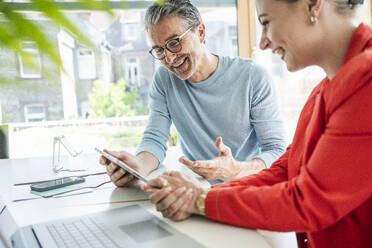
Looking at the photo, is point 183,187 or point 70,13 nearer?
point 70,13

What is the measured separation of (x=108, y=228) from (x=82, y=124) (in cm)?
343

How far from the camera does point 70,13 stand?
0.74 feet

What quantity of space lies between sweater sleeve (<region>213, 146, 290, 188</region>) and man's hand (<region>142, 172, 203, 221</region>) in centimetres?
14

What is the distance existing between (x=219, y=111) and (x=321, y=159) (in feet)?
3.31

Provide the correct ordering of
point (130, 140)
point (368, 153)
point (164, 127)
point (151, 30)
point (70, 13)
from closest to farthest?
point (70, 13) → point (368, 153) → point (151, 30) → point (164, 127) → point (130, 140)

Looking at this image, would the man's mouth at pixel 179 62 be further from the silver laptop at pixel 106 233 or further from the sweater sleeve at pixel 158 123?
the silver laptop at pixel 106 233

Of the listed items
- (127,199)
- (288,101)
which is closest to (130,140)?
(288,101)

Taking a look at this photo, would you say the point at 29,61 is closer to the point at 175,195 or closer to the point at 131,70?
the point at 175,195

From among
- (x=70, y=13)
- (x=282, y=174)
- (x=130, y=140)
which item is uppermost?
(x=70, y=13)

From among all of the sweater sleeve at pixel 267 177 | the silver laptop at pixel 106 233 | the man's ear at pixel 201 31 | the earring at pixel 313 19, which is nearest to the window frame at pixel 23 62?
the silver laptop at pixel 106 233

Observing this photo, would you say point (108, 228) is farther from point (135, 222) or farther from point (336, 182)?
point (336, 182)

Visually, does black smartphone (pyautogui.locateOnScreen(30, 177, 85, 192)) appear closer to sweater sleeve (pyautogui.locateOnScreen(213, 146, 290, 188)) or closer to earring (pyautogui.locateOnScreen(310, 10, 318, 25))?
sweater sleeve (pyautogui.locateOnScreen(213, 146, 290, 188))

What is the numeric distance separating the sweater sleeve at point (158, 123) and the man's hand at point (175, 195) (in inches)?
24.7

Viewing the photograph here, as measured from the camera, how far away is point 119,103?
14.5ft
